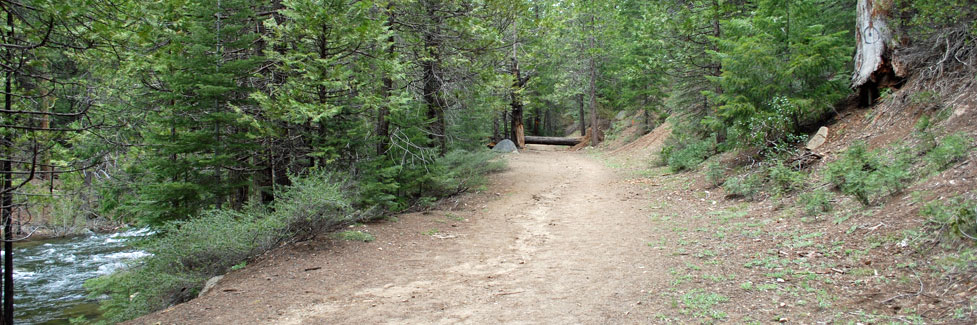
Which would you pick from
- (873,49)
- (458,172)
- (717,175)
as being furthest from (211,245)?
(873,49)

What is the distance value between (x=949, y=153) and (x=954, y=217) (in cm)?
216

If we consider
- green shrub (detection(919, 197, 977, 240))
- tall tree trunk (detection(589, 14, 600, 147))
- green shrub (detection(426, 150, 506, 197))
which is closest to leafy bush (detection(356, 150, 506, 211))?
green shrub (detection(426, 150, 506, 197))

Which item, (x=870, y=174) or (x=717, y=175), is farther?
(x=717, y=175)

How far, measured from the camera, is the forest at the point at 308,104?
6840 millimetres

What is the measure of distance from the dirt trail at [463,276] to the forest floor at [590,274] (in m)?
0.02

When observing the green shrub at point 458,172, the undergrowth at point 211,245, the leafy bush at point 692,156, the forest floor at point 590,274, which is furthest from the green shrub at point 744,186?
the undergrowth at point 211,245

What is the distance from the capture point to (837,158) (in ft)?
27.2

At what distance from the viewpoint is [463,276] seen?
20.6 feet

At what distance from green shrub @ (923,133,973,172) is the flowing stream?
1173 centimetres

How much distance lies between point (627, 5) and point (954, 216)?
25357 mm

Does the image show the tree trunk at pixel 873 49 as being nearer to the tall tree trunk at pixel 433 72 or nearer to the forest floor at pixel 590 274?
the forest floor at pixel 590 274

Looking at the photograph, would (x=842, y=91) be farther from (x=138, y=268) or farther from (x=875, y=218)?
(x=138, y=268)

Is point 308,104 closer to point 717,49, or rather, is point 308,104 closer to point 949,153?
point 949,153

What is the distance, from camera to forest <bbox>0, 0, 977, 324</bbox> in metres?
6.84
